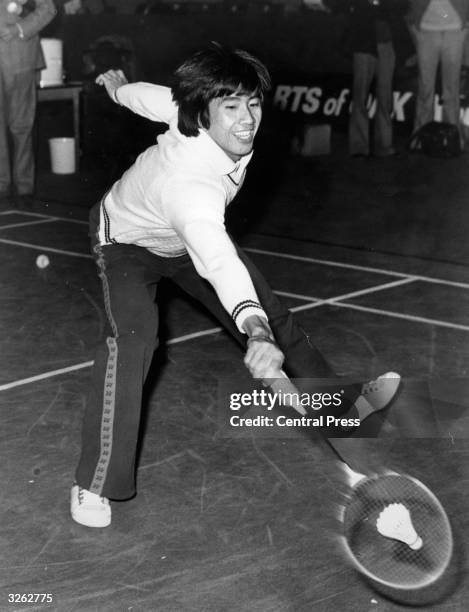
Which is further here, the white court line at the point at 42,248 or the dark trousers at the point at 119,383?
the white court line at the point at 42,248

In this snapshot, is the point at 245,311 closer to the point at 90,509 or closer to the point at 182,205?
the point at 182,205

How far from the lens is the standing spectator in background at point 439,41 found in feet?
40.2

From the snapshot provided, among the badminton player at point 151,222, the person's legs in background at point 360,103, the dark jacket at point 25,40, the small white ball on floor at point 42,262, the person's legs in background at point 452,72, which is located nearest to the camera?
the badminton player at point 151,222

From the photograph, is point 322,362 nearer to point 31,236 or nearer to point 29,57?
point 31,236

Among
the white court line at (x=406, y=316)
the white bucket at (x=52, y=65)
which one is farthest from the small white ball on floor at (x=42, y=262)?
the white bucket at (x=52, y=65)

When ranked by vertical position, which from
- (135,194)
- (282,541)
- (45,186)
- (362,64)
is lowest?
(45,186)

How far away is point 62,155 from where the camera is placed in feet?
38.1

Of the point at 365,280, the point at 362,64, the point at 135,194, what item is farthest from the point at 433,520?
the point at 362,64

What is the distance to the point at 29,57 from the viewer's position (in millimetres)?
9578

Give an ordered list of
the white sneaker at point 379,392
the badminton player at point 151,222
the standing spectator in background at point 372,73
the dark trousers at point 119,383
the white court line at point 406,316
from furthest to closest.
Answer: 1. the standing spectator in background at point 372,73
2. the white court line at point 406,316
3. the white sneaker at point 379,392
4. the dark trousers at point 119,383
5. the badminton player at point 151,222

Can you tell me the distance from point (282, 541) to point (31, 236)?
542 cm

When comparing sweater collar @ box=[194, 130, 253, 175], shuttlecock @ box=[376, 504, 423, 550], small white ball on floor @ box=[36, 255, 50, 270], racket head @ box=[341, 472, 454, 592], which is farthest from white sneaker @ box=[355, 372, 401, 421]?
small white ball on floor @ box=[36, 255, 50, 270]

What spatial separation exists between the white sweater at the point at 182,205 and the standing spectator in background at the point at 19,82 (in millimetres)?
5600

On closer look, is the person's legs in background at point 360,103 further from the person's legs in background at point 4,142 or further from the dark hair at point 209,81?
the dark hair at point 209,81
